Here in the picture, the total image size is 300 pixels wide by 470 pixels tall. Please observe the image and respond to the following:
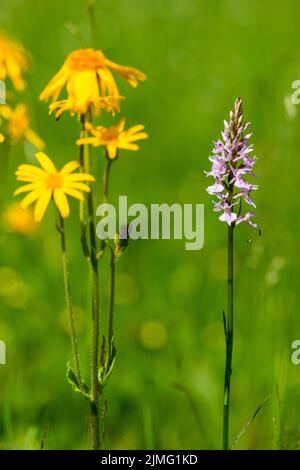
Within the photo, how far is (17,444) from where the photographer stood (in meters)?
2.25

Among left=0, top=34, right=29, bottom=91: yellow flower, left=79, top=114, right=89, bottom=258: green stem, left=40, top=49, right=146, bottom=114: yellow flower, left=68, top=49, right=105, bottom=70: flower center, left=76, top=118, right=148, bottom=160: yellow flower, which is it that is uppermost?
left=0, top=34, right=29, bottom=91: yellow flower

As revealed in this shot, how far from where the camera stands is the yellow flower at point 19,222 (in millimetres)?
3473

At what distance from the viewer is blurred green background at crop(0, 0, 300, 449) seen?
95.3 inches

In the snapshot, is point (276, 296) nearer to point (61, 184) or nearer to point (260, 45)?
point (61, 184)

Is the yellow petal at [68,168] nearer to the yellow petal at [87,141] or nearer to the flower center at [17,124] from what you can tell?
the yellow petal at [87,141]

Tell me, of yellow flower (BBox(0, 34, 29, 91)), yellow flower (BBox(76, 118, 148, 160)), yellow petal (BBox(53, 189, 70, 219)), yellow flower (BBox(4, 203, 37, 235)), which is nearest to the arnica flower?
yellow flower (BBox(76, 118, 148, 160))

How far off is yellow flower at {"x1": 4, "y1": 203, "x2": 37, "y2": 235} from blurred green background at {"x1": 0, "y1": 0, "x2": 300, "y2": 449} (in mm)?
96

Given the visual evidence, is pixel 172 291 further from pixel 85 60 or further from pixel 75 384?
pixel 85 60

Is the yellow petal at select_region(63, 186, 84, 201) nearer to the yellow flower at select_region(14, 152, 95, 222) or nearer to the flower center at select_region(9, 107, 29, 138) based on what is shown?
the yellow flower at select_region(14, 152, 95, 222)

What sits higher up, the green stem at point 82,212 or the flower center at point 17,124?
the flower center at point 17,124

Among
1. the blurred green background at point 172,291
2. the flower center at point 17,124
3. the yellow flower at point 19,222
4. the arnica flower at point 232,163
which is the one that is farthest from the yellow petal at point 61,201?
the yellow flower at point 19,222

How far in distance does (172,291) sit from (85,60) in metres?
1.74

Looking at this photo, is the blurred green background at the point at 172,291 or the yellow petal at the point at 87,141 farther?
the blurred green background at the point at 172,291
